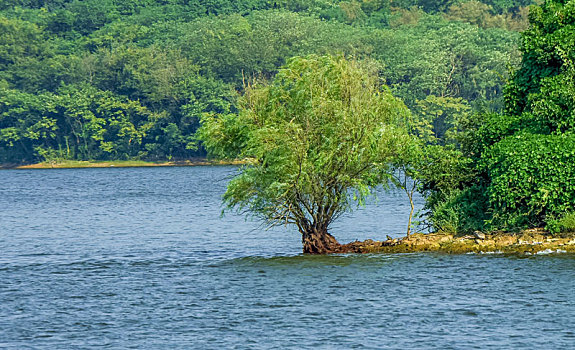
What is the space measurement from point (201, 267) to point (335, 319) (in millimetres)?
12797

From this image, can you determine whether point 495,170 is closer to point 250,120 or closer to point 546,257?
point 546,257

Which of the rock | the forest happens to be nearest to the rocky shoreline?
the rock

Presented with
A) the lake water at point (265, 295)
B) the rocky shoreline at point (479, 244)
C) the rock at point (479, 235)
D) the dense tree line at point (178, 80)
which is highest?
the dense tree line at point (178, 80)

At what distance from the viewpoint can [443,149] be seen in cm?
4250

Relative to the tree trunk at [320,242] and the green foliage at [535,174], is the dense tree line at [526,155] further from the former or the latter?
the tree trunk at [320,242]

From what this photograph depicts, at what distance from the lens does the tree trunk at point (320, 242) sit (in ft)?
137

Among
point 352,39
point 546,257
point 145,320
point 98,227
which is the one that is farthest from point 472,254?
point 352,39

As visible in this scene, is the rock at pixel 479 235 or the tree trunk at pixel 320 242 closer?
the rock at pixel 479 235

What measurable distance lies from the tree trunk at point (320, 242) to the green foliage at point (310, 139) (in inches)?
10.9

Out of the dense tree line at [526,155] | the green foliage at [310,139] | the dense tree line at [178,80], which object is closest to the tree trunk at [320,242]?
the green foliage at [310,139]

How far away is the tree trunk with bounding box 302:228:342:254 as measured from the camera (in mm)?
41781

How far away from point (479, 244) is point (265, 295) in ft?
36.6

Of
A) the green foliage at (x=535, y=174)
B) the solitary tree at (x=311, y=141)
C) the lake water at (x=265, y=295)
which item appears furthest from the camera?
the solitary tree at (x=311, y=141)

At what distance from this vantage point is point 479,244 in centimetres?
4066
